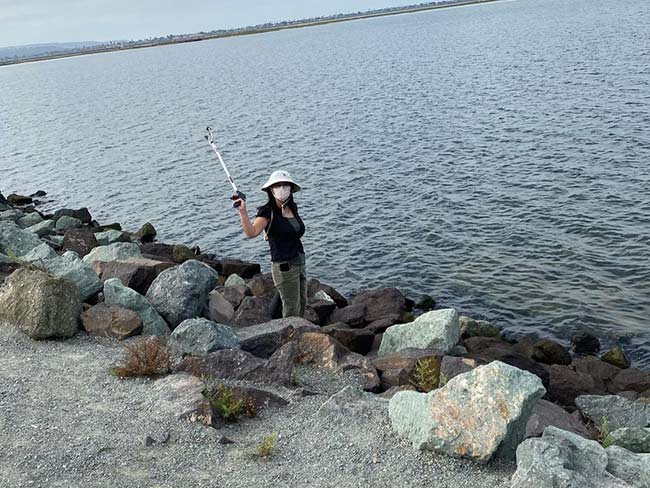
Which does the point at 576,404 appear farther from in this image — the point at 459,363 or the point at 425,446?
the point at 425,446

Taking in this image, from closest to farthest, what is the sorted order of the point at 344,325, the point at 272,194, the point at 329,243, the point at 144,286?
1. the point at 272,194
2. the point at 144,286
3. the point at 344,325
4. the point at 329,243

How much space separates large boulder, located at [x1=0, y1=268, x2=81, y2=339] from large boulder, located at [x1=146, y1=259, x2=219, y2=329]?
1.70 m

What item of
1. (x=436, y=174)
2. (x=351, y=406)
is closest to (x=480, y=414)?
(x=351, y=406)

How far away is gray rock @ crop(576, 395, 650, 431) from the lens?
11078mm

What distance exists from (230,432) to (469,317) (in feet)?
34.5

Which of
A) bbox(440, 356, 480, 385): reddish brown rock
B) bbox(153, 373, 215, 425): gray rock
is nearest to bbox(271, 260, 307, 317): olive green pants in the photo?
bbox(153, 373, 215, 425): gray rock

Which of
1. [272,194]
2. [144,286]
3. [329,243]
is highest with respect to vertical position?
[272,194]

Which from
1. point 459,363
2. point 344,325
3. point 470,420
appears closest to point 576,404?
point 459,363

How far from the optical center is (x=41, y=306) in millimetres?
11812

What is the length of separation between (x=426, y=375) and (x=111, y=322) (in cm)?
580

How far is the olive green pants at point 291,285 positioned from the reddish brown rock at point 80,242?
10617 millimetres

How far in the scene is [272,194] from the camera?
11781 mm

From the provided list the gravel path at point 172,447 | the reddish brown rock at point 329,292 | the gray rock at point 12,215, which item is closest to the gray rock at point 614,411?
the gravel path at point 172,447

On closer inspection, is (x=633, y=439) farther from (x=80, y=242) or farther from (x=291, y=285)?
(x=80, y=242)
